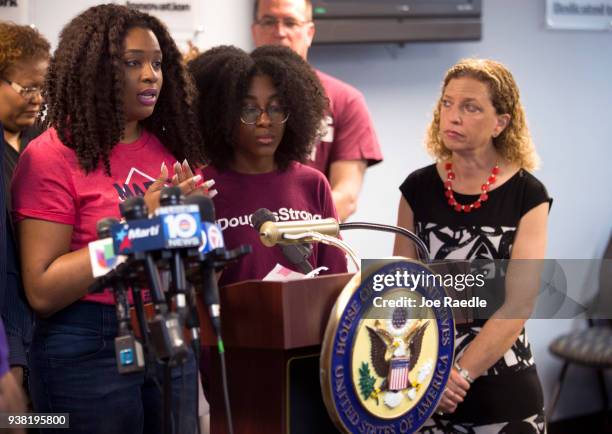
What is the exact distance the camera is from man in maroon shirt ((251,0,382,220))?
3449mm

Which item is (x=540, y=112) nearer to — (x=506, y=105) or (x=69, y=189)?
(x=506, y=105)

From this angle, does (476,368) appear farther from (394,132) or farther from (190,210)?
(394,132)

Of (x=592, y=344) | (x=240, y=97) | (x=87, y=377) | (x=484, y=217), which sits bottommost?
(x=592, y=344)

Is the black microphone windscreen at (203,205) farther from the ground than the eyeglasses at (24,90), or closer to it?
closer to it

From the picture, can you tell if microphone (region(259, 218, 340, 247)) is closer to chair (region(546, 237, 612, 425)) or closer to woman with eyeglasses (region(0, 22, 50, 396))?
woman with eyeglasses (region(0, 22, 50, 396))

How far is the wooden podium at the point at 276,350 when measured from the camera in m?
1.80

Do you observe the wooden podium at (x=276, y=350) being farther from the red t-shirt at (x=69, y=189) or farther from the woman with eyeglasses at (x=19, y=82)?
the woman with eyeglasses at (x=19, y=82)

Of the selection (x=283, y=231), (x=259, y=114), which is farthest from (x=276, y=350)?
(x=259, y=114)

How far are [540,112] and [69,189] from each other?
12.4 ft

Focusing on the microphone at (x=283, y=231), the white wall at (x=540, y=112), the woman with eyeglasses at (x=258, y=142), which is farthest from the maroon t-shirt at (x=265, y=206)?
the white wall at (x=540, y=112)

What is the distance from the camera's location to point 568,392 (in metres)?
5.57

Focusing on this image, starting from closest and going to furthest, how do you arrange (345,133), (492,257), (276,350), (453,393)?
(276,350)
(453,393)
(492,257)
(345,133)

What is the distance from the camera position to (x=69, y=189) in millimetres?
2051

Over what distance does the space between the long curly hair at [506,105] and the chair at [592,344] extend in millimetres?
2096
